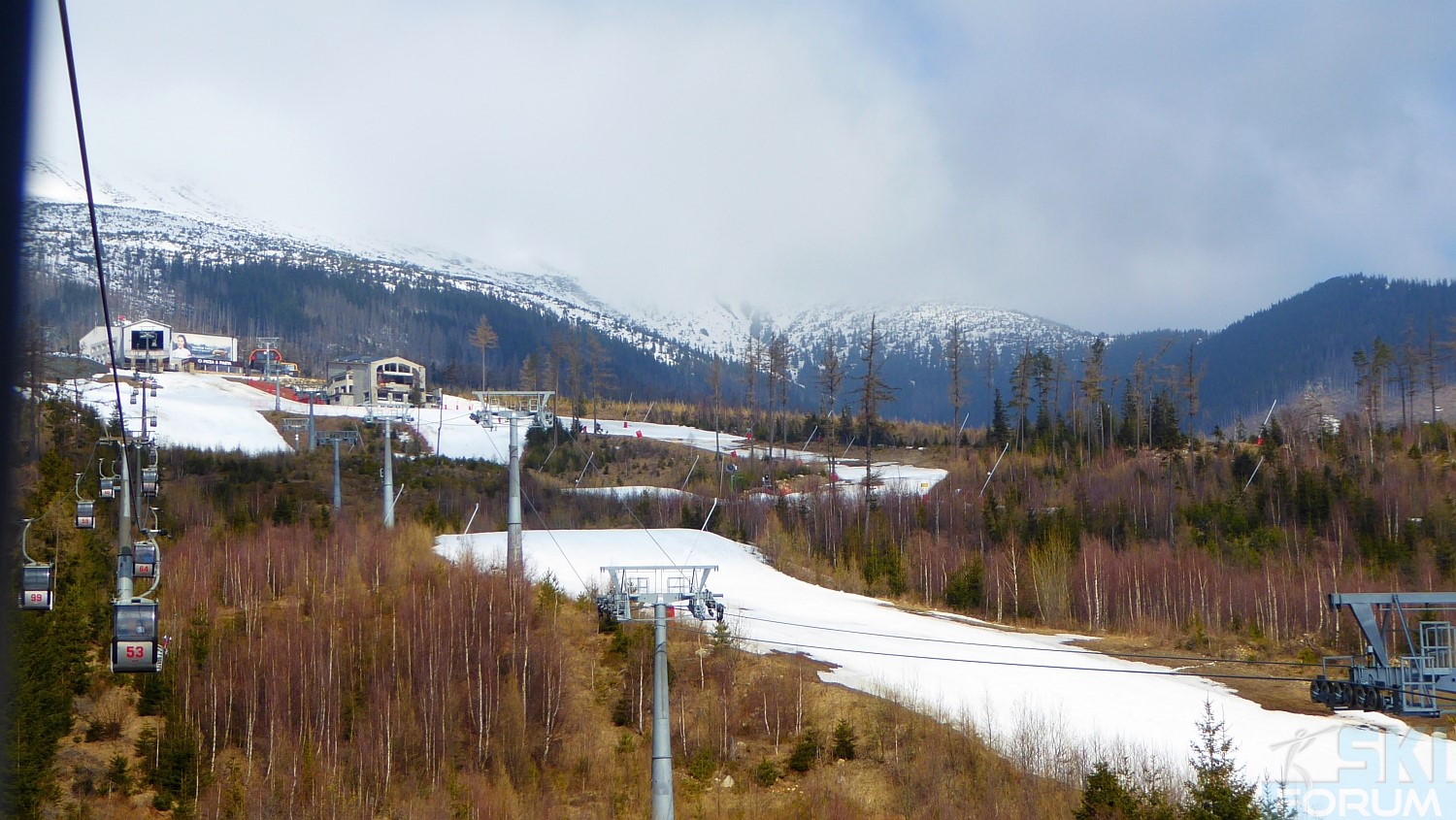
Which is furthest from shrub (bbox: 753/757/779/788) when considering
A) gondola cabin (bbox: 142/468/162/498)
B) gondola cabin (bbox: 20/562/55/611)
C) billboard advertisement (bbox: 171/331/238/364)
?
billboard advertisement (bbox: 171/331/238/364)

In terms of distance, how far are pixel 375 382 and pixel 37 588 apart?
357 feet

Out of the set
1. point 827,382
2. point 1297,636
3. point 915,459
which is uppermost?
point 827,382

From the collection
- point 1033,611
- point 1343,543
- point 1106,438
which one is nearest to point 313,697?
point 1033,611

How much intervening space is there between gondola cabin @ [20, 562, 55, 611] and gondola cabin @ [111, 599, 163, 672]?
2.64m

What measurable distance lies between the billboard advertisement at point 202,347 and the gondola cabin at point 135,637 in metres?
125

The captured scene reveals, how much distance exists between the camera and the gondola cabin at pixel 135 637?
48.7 ft

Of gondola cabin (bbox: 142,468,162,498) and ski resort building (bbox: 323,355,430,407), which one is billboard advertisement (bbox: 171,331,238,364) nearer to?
ski resort building (bbox: 323,355,430,407)

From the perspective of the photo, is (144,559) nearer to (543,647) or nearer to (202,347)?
(543,647)

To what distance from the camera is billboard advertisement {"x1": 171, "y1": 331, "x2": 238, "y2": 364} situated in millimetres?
136125

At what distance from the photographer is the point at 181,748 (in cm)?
3069

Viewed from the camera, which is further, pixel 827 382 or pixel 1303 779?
pixel 827 382

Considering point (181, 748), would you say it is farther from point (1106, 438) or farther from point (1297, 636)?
point (1106, 438)

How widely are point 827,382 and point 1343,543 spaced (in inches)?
1526

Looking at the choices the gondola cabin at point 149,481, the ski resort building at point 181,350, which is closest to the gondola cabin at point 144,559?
the gondola cabin at point 149,481
